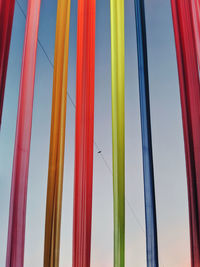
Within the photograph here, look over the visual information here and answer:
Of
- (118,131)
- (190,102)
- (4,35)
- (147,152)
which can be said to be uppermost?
(4,35)

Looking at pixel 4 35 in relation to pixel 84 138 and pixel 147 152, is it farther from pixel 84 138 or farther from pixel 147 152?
pixel 147 152

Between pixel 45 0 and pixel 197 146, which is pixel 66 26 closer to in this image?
pixel 45 0

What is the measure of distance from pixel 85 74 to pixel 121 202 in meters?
0.66

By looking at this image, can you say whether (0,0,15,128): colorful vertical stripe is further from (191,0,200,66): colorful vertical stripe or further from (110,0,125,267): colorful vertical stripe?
(191,0,200,66): colorful vertical stripe

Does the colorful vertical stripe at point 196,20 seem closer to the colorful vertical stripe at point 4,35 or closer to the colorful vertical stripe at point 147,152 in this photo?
the colorful vertical stripe at point 147,152

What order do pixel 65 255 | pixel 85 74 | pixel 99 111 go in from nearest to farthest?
pixel 85 74 < pixel 65 255 < pixel 99 111

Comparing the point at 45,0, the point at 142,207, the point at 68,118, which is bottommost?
the point at 142,207

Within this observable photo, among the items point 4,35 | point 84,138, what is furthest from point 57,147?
point 4,35

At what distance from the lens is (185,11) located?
1636 mm

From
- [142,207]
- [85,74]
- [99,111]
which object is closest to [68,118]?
[99,111]

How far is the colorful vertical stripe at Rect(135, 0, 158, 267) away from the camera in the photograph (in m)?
1.34

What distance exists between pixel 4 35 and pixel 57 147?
0.60 metres

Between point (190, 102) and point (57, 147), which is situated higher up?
point (190, 102)

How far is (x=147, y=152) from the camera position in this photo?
56.9 inches
